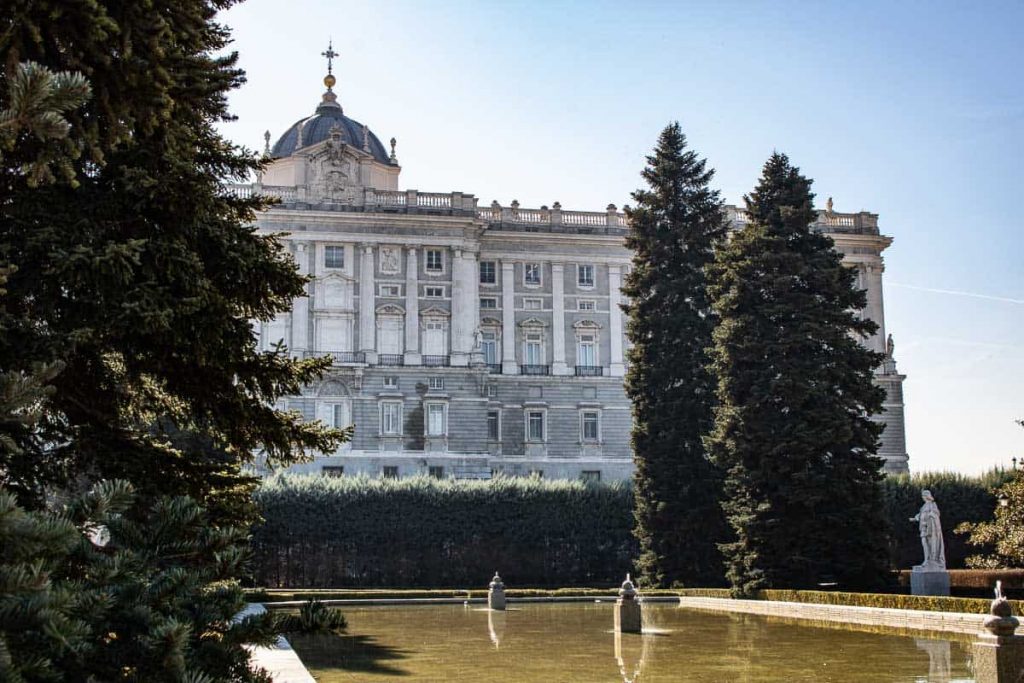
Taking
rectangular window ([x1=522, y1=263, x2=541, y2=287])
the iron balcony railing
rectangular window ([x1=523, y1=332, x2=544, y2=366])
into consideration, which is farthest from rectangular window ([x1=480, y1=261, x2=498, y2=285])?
the iron balcony railing

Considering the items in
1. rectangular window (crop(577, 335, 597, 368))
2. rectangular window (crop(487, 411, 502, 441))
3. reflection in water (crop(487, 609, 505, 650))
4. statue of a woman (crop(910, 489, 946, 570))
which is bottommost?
reflection in water (crop(487, 609, 505, 650))

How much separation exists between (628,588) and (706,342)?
17.2 meters

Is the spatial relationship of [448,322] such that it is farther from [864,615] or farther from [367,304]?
[864,615]

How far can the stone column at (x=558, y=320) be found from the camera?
6188 cm

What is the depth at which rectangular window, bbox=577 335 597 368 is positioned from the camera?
205ft

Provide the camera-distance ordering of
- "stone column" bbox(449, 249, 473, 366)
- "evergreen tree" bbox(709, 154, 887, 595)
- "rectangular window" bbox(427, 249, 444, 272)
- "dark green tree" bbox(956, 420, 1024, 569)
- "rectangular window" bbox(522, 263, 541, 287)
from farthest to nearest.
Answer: "rectangular window" bbox(522, 263, 541, 287)
"rectangular window" bbox(427, 249, 444, 272)
"stone column" bbox(449, 249, 473, 366)
"evergreen tree" bbox(709, 154, 887, 595)
"dark green tree" bbox(956, 420, 1024, 569)

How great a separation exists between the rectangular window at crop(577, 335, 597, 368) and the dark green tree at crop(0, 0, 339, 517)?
51.3 meters

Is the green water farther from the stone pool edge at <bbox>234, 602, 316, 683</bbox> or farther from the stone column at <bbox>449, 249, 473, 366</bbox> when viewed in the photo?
the stone column at <bbox>449, 249, 473, 366</bbox>

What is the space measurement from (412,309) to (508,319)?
5.70 metres

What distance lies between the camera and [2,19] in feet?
25.8

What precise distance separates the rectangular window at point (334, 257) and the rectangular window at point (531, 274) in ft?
32.3

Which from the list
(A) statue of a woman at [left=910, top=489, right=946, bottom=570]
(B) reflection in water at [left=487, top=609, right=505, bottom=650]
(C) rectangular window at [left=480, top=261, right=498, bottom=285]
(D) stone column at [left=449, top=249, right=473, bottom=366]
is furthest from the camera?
(C) rectangular window at [left=480, top=261, right=498, bottom=285]

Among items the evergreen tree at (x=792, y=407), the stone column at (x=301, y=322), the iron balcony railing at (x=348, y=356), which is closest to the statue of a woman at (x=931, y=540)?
the evergreen tree at (x=792, y=407)

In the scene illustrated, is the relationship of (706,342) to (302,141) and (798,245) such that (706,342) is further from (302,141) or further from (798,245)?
(302,141)
